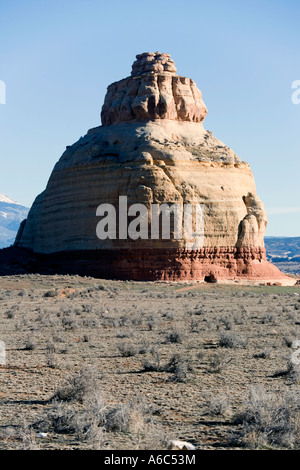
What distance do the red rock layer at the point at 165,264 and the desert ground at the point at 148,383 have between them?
2482cm

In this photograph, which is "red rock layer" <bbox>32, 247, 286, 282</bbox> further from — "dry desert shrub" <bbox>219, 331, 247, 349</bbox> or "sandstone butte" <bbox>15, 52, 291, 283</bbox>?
"dry desert shrub" <bbox>219, 331, 247, 349</bbox>

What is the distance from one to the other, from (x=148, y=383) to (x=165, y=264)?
127 ft

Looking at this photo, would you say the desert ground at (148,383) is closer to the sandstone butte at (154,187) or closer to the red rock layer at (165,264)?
the red rock layer at (165,264)

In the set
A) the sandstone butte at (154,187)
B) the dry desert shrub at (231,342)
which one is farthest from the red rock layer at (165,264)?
the dry desert shrub at (231,342)

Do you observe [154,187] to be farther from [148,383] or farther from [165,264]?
[148,383]

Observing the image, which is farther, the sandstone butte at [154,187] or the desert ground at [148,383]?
the sandstone butte at [154,187]

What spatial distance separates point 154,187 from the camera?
50500 mm

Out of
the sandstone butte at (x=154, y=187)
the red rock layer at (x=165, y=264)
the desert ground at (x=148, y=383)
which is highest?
the sandstone butte at (x=154, y=187)

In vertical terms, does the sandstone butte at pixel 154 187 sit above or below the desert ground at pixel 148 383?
above

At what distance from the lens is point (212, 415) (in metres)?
9.26

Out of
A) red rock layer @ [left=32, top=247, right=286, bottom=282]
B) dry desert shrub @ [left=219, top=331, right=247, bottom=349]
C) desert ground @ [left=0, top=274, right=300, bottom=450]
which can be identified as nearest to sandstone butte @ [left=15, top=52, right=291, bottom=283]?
red rock layer @ [left=32, top=247, right=286, bottom=282]

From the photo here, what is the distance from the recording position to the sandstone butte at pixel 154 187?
50.9m

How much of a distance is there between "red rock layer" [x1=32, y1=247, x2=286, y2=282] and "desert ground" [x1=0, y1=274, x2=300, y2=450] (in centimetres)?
2482

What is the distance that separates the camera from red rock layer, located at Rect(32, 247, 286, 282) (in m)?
50.2
